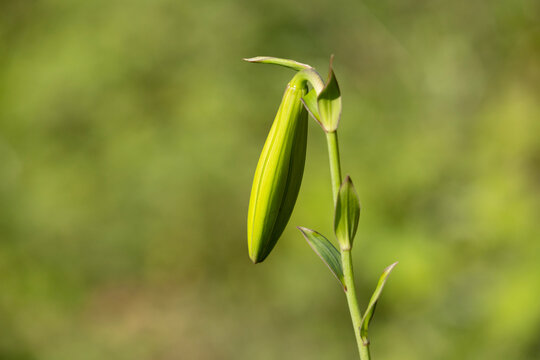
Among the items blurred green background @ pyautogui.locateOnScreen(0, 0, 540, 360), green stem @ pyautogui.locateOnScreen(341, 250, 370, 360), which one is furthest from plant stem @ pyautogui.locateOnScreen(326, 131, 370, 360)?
blurred green background @ pyautogui.locateOnScreen(0, 0, 540, 360)

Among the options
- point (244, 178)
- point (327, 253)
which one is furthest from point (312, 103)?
point (244, 178)

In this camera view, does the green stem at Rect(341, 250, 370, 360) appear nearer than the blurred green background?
Yes

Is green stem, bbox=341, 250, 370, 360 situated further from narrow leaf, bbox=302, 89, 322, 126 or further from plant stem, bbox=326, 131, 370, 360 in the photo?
narrow leaf, bbox=302, 89, 322, 126

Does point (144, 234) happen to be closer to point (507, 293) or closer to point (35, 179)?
point (35, 179)

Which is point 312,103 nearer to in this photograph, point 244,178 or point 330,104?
point 330,104

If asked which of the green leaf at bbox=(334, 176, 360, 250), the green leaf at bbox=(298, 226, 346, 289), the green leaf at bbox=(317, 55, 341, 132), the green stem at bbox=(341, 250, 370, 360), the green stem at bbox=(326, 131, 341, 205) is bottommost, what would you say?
the green stem at bbox=(341, 250, 370, 360)

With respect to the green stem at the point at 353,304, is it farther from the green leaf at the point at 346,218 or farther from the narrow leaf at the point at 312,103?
the narrow leaf at the point at 312,103
